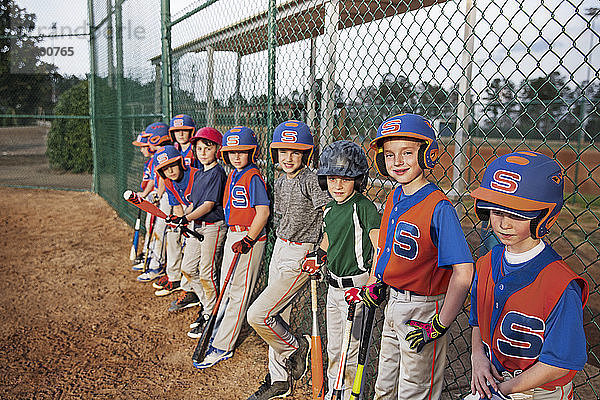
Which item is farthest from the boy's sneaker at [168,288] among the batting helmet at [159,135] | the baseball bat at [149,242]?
the batting helmet at [159,135]

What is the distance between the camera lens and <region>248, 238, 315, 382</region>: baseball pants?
3223mm

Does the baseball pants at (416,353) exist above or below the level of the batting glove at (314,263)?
below

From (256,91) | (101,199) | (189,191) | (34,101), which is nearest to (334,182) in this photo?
(256,91)

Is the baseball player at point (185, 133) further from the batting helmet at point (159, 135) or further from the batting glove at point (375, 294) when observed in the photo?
the batting glove at point (375, 294)

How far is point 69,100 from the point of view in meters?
15.7

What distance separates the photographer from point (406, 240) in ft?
7.12

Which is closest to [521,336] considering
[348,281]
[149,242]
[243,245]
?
[348,281]

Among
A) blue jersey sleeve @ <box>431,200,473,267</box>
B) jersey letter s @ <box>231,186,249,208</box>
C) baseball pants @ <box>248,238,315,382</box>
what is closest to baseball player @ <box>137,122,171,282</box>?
jersey letter s @ <box>231,186,249,208</box>

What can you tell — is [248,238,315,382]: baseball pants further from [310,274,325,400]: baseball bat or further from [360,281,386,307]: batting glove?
[360,281,386,307]: batting glove

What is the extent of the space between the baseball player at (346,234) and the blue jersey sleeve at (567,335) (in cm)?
118

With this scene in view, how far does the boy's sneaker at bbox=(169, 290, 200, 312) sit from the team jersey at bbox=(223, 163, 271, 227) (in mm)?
1681

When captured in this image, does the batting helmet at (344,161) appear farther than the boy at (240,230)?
No

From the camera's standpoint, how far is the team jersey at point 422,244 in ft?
6.51

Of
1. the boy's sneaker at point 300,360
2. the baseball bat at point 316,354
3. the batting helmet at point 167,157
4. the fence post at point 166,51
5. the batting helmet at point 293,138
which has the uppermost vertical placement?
the fence post at point 166,51
